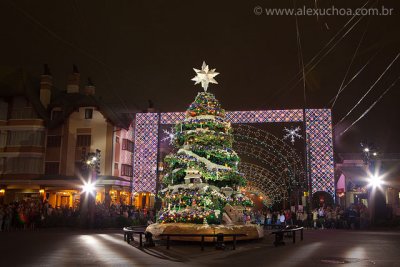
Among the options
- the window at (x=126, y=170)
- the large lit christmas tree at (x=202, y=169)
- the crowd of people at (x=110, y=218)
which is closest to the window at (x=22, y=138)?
the window at (x=126, y=170)

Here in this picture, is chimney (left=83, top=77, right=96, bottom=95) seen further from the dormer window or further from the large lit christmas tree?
the large lit christmas tree

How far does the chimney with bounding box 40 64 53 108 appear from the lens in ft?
140

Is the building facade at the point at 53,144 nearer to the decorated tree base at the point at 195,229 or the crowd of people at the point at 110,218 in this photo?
the crowd of people at the point at 110,218

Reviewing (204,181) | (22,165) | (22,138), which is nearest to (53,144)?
(22,138)

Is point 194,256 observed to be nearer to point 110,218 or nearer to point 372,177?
point 110,218

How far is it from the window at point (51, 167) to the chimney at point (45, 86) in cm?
588

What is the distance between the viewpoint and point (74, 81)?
44.8 m

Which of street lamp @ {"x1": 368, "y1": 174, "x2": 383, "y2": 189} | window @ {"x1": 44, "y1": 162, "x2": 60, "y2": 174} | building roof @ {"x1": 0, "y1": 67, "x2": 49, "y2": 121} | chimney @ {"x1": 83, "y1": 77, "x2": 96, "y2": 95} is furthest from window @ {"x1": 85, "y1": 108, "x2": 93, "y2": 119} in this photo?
street lamp @ {"x1": 368, "y1": 174, "x2": 383, "y2": 189}

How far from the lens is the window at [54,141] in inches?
1635

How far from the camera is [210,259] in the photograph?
11.9 m

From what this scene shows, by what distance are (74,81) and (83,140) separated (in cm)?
725

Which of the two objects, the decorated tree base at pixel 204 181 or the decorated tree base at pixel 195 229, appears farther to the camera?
the decorated tree base at pixel 204 181

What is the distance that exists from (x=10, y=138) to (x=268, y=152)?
80.1ft

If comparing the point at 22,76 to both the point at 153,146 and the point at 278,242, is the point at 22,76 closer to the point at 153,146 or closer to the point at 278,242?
the point at 153,146
